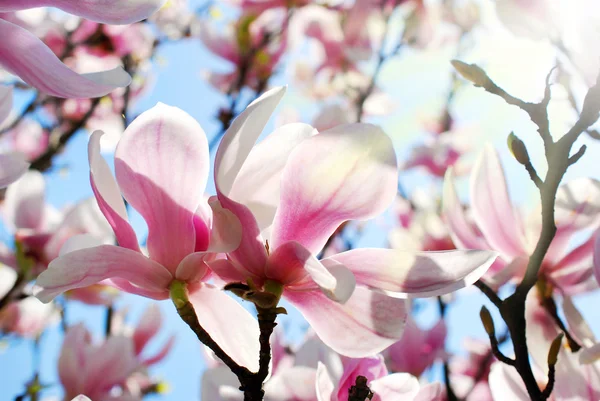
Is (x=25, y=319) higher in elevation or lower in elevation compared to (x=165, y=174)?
lower

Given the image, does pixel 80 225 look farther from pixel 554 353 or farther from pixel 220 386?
pixel 554 353

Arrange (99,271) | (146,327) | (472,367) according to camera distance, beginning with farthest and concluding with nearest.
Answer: (472,367), (146,327), (99,271)

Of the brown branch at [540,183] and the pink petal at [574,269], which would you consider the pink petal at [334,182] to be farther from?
the pink petal at [574,269]

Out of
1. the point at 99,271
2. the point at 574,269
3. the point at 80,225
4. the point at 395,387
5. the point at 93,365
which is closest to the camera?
the point at 99,271

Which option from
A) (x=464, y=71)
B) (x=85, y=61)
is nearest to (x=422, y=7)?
(x=85, y=61)

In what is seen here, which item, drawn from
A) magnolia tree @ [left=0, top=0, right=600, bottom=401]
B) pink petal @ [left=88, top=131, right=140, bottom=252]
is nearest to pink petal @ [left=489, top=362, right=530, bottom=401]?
magnolia tree @ [left=0, top=0, right=600, bottom=401]

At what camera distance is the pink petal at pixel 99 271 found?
498mm

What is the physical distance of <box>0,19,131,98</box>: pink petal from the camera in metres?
0.57

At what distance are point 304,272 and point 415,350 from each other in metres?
0.95

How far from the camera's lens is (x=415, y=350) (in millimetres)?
1427

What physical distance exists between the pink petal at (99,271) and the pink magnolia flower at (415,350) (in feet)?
2.96

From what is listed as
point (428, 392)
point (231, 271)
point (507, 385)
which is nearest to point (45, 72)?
point (231, 271)

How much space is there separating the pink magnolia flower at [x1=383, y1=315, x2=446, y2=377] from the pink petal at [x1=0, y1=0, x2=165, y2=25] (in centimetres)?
98

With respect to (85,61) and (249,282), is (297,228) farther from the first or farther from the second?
(85,61)
